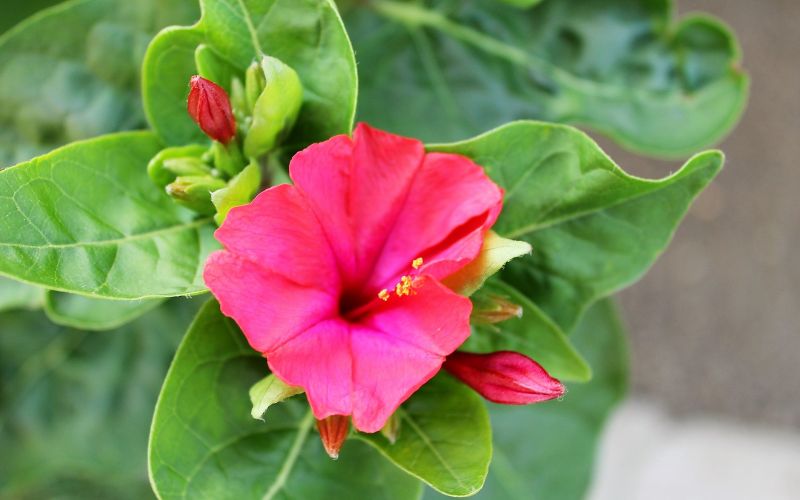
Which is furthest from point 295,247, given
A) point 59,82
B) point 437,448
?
point 59,82

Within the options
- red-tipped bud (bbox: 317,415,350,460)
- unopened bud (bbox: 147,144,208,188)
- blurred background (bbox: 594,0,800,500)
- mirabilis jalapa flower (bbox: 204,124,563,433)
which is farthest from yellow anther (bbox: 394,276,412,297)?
blurred background (bbox: 594,0,800,500)

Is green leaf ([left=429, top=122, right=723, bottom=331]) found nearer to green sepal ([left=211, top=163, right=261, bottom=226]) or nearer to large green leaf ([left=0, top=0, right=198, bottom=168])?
green sepal ([left=211, top=163, right=261, bottom=226])

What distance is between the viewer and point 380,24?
101 centimetres

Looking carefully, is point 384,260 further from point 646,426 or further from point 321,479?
point 646,426

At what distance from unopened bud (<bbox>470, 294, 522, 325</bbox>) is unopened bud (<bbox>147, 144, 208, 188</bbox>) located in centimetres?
25

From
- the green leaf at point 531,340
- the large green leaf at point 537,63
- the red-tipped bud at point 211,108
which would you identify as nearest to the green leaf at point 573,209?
the green leaf at point 531,340

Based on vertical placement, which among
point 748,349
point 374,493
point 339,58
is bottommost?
point 748,349

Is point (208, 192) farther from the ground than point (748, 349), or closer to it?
farther from the ground

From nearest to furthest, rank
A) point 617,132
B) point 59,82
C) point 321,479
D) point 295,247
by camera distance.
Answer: point 295,247 → point 321,479 → point 59,82 → point 617,132

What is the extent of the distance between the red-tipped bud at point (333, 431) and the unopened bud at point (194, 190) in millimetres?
189

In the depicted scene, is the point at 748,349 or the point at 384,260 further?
the point at 748,349

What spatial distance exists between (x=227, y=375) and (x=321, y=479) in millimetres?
114

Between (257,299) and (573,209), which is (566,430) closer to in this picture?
(573,209)

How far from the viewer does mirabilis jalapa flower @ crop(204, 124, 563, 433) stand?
59 cm
